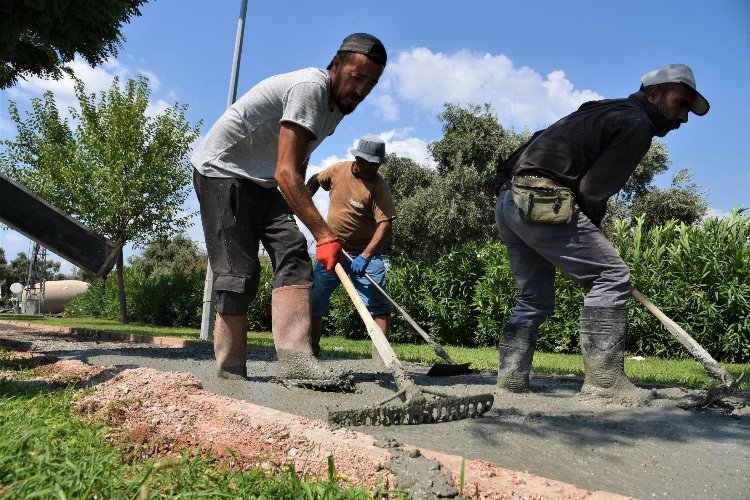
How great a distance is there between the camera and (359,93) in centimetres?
321

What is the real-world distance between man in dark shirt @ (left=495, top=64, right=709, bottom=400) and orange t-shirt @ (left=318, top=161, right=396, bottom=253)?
2145mm

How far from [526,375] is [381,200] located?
238 centimetres

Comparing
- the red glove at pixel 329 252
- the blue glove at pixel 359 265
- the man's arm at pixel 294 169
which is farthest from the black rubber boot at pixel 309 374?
the blue glove at pixel 359 265

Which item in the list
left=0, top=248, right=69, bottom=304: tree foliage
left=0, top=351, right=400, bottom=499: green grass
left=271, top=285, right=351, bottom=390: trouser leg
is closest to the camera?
left=0, top=351, right=400, bottom=499: green grass

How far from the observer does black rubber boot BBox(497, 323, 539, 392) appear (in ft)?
11.4

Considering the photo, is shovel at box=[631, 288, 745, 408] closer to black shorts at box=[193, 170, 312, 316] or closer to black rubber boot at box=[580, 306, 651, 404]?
black rubber boot at box=[580, 306, 651, 404]

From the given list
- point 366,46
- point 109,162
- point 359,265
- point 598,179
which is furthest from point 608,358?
point 109,162

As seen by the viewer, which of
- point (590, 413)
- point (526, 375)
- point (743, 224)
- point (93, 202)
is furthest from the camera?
point (93, 202)

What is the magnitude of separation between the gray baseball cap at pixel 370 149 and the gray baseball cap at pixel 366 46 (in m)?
2.00

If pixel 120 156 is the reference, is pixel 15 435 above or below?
below

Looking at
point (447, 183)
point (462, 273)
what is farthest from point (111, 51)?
point (447, 183)

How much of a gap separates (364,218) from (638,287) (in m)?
4.94

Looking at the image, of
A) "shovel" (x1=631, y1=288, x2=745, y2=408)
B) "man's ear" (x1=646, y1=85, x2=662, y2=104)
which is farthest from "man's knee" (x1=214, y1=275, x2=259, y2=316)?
"man's ear" (x1=646, y1=85, x2=662, y2=104)

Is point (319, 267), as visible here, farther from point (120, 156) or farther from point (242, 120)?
point (120, 156)
